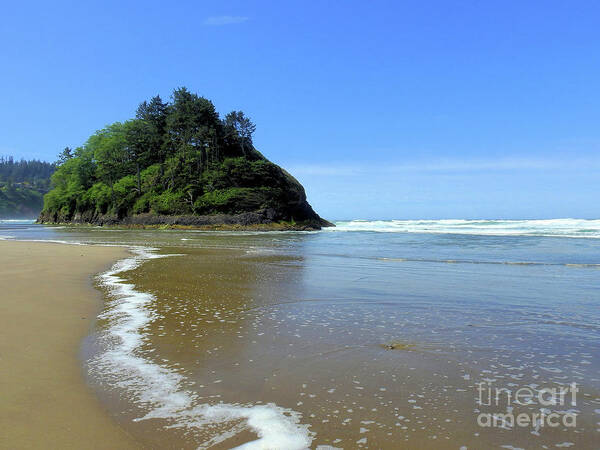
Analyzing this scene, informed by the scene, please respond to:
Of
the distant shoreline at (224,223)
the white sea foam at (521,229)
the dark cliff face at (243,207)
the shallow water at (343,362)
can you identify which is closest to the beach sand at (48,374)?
the shallow water at (343,362)

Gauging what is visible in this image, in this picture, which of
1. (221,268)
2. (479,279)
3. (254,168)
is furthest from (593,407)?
(254,168)

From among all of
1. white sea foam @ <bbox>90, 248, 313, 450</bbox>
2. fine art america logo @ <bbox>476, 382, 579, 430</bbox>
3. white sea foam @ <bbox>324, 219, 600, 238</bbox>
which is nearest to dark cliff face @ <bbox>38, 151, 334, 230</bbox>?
white sea foam @ <bbox>324, 219, 600, 238</bbox>

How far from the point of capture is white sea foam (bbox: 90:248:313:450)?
8.19 ft

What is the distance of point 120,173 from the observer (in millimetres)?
62906

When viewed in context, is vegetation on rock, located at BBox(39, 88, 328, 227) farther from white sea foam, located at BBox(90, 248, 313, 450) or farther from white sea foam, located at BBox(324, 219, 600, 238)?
white sea foam, located at BBox(90, 248, 313, 450)

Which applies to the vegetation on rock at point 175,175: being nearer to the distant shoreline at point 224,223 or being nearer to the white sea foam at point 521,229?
the distant shoreline at point 224,223

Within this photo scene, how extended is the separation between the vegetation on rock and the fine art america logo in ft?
146

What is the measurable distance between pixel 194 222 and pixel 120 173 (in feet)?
79.9

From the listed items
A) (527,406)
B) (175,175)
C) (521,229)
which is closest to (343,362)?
(527,406)

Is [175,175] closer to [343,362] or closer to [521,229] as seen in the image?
[521,229]

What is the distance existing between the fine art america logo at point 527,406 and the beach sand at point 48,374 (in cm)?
250

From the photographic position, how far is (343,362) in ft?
12.4

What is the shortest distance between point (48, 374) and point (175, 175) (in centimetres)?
5540

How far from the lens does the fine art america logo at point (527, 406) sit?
8.68 ft
